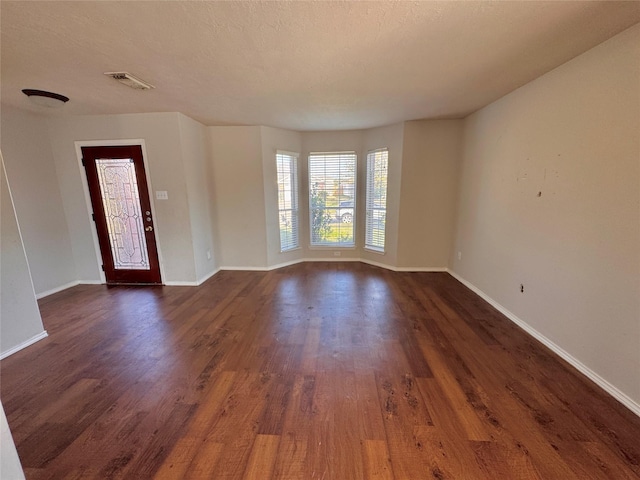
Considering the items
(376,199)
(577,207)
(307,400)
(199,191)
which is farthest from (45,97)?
(577,207)

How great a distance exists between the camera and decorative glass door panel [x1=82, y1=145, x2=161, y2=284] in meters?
3.72

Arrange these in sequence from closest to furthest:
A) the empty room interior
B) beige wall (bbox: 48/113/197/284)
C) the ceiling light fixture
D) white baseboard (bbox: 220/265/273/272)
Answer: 1. the empty room interior
2. the ceiling light fixture
3. beige wall (bbox: 48/113/197/284)
4. white baseboard (bbox: 220/265/273/272)

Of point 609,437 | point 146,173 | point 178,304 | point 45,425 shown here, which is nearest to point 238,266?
point 178,304

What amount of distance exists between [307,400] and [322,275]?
2.67m

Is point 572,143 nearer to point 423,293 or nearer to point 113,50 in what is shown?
point 423,293

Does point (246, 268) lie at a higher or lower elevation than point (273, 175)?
lower

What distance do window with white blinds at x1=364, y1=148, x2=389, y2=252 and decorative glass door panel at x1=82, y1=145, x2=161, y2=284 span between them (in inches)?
144

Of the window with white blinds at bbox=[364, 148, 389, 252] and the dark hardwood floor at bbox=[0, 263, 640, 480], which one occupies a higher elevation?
the window with white blinds at bbox=[364, 148, 389, 252]

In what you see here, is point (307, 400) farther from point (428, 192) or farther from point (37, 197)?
point (37, 197)

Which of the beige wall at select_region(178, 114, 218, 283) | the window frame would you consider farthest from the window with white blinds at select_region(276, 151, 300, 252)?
the beige wall at select_region(178, 114, 218, 283)

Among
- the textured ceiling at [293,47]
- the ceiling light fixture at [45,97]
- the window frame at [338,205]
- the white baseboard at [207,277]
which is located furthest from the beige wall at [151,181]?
the window frame at [338,205]

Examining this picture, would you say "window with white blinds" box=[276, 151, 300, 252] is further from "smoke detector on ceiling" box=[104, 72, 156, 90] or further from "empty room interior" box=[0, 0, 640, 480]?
"smoke detector on ceiling" box=[104, 72, 156, 90]

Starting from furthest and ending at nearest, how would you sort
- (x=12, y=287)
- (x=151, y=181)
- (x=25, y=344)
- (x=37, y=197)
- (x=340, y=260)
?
1. (x=340, y=260)
2. (x=151, y=181)
3. (x=37, y=197)
4. (x=25, y=344)
5. (x=12, y=287)

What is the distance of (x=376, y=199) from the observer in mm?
4742
